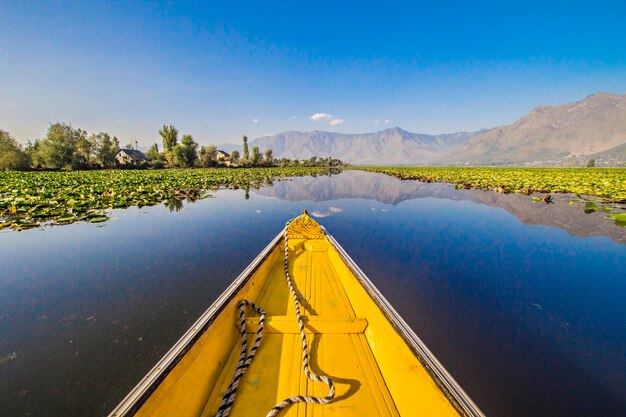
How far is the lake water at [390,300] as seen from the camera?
2.86 metres

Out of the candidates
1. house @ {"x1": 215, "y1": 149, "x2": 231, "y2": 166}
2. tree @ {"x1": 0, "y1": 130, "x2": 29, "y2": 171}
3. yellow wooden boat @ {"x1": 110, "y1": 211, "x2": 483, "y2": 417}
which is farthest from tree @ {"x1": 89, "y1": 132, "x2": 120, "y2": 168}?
yellow wooden boat @ {"x1": 110, "y1": 211, "x2": 483, "y2": 417}

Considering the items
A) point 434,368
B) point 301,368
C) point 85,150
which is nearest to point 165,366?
point 301,368

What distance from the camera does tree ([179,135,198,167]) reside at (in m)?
54.6

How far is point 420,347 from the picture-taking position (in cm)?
217

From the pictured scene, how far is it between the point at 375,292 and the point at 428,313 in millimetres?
1902

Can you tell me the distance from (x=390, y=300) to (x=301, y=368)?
268 cm

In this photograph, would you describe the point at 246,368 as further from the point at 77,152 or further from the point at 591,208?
the point at 77,152

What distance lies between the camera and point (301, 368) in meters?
2.58

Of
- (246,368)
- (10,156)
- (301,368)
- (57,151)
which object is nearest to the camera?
(246,368)

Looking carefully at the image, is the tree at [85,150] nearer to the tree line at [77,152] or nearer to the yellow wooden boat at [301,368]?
the tree line at [77,152]

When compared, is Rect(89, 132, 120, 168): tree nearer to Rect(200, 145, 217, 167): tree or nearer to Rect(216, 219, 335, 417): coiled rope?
Rect(200, 145, 217, 167): tree

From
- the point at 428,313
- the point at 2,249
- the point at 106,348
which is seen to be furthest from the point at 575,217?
the point at 2,249

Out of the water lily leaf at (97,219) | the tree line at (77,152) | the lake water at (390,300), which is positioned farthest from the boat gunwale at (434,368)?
the tree line at (77,152)

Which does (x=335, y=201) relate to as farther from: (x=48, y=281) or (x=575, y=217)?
(x=48, y=281)
